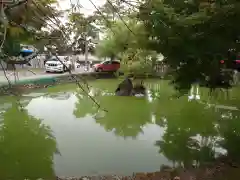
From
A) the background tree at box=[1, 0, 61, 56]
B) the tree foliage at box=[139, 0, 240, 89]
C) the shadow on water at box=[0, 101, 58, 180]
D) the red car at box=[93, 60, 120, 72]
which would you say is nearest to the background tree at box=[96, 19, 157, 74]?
the red car at box=[93, 60, 120, 72]

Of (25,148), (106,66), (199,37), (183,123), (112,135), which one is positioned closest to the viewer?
(199,37)

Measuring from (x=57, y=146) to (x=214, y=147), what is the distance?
2325mm

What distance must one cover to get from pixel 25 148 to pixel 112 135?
1.47 m

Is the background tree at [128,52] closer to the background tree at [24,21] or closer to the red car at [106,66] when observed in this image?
the red car at [106,66]

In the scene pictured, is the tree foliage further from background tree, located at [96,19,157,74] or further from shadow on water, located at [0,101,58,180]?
background tree, located at [96,19,157,74]

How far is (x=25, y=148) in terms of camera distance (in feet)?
13.2

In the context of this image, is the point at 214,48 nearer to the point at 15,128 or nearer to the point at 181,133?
the point at 181,133

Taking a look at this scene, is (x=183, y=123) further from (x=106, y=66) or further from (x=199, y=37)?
(x=106, y=66)

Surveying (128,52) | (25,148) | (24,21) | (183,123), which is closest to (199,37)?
(24,21)

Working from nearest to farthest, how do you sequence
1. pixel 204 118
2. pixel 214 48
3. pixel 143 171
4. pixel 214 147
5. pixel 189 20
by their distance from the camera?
1. pixel 189 20
2. pixel 214 48
3. pixel 143 171
4. pixel 214 147
5. pixel 204 118

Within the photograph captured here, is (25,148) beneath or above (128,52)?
beneath

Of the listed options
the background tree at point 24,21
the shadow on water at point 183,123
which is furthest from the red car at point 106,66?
the background tree at point 24,21

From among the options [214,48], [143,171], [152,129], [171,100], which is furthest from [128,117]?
[214,48]

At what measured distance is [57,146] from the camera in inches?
165
